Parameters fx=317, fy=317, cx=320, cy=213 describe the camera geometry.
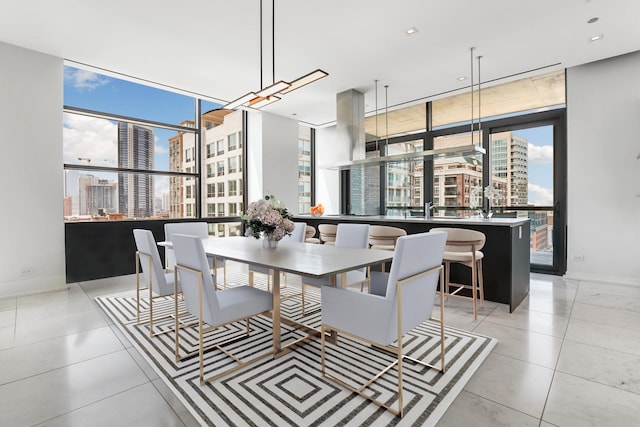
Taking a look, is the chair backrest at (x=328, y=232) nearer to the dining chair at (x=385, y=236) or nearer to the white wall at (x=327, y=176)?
the dining chair at (x=385, y=236)

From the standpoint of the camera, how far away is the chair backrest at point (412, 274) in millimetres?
1604

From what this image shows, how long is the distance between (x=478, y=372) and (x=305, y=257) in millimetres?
1319

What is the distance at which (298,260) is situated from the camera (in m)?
2.12

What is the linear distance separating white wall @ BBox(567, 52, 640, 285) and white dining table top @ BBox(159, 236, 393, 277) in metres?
3.63

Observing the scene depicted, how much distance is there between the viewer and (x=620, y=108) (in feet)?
13.3

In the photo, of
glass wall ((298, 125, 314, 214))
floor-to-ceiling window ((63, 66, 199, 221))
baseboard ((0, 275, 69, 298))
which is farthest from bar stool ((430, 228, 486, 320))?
baseboard ((0, 275, 69, 298))

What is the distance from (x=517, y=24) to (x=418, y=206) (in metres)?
3.38

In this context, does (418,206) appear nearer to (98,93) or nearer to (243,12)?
(243,12)

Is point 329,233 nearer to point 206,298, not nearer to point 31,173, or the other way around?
point 206,298

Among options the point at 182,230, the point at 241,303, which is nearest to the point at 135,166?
the point at 182,230

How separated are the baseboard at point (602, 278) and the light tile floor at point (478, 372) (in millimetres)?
941

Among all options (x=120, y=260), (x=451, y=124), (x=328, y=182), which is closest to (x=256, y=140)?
(x=328, y=182)

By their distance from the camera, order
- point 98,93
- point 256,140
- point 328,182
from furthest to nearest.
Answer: point 328,182 → point 256,140 → point 98,93

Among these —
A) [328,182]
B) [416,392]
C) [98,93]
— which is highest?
[98,93]
